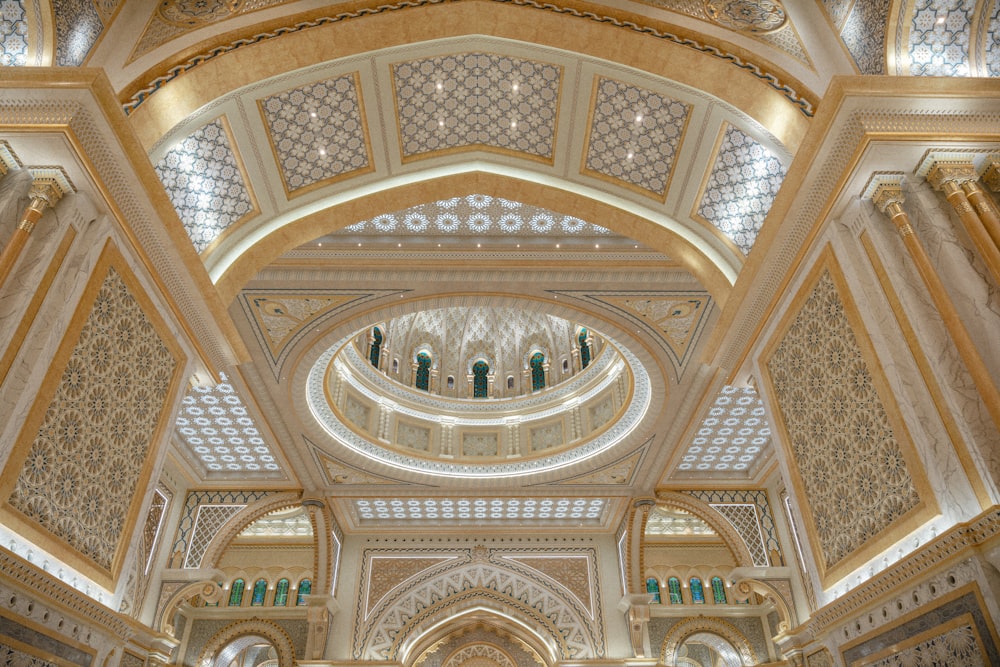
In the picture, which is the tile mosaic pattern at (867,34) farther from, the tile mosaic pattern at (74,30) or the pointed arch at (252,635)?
the pointed arch at (252,635)

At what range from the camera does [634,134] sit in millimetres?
5242

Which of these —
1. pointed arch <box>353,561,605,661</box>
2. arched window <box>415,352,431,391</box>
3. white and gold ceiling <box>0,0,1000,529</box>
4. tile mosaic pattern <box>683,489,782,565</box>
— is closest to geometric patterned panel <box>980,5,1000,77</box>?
white and gold ceiling <box>0,0,1000,529</box>

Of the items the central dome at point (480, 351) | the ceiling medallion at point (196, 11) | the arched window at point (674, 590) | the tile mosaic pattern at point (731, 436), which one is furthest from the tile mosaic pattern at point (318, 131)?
the arched window at point (674, 590)

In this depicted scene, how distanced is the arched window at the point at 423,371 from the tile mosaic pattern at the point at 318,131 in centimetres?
682

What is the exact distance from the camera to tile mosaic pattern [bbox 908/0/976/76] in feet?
12.6

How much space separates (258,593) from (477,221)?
358 inches

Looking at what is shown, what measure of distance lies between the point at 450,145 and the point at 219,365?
272 centimetres

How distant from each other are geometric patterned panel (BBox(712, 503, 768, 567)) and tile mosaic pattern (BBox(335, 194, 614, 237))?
19.3 feet

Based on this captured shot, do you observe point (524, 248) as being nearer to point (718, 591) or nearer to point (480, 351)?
point (480, 351)

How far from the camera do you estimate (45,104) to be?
135 inches

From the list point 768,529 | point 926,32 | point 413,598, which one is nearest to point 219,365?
point 926,32

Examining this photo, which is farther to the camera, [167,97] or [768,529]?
[768,529]

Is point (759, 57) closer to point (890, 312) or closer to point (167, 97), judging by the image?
point (890, 312)

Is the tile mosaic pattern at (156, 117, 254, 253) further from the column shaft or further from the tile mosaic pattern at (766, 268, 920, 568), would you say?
the column shaft
